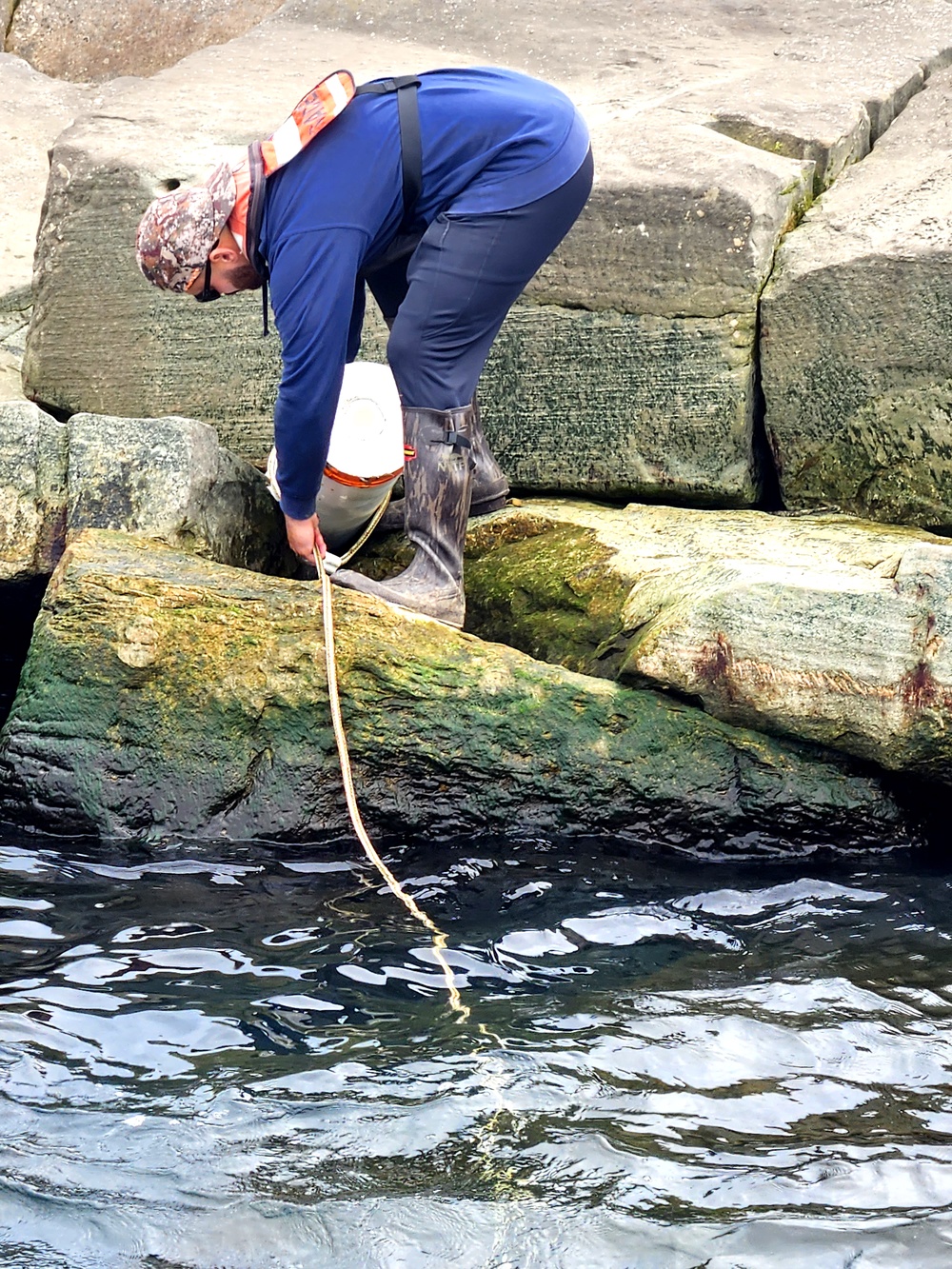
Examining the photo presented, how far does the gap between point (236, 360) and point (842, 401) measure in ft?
7.71

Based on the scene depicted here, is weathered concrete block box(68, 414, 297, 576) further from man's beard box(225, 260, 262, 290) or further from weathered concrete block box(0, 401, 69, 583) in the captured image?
man's beard box(225, 260, 262, 290)

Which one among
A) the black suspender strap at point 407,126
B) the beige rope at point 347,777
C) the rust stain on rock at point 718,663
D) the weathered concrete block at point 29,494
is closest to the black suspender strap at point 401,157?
the black suspender strap at point 407,126

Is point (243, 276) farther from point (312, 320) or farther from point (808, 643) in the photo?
point (808, 643)

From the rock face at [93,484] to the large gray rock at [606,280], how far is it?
3.02 ft

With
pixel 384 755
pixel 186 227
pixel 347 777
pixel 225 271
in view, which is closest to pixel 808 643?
pixel 384 755

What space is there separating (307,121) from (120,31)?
6441 millimetres

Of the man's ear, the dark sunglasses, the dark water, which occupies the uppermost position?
the man's ear

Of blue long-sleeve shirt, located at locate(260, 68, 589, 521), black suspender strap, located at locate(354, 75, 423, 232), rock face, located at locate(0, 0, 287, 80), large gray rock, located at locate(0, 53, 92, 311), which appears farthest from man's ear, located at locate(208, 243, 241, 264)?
rock face, located at locate(0, 0, 287, 80)

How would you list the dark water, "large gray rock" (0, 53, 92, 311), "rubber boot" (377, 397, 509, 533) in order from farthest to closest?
1. "large gray rock" (0, 53, 92, 311)
2. "rubber boot" (377, 397, 509, 533)
3. the dark water

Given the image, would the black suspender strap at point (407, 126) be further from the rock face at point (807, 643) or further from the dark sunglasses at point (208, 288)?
the rock face at point (807, 643)

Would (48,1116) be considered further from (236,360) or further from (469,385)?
(236,360)

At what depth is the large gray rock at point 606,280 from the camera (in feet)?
17.2

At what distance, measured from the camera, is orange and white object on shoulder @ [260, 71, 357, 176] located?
A: 3939 mm

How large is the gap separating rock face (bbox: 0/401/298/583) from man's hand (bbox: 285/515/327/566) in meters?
0.57
